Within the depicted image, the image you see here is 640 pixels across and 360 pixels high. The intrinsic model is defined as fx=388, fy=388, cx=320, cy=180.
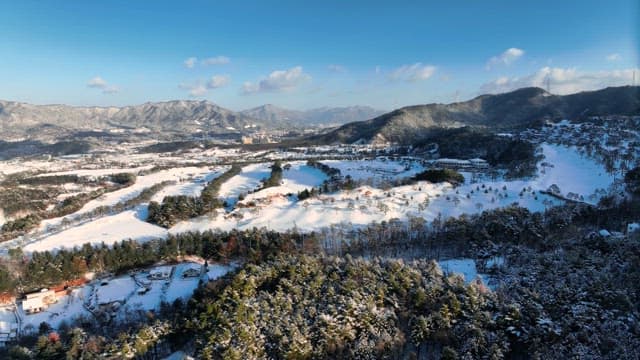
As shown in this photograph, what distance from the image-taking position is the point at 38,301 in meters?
29.2

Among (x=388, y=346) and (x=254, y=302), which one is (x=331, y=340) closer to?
(x=388, y=346)

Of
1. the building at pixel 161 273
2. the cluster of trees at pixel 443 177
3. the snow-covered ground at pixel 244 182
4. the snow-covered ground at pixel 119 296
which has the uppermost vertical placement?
the cluster of trees at pixel 443 177

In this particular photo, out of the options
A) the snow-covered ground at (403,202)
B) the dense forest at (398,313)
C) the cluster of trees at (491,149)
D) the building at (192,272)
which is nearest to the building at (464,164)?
the cluster of trees at (491,149)

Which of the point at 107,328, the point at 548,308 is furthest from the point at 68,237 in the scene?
the point at 548,308

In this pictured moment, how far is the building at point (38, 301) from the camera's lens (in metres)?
28.8

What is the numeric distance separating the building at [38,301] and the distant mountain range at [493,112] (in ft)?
405

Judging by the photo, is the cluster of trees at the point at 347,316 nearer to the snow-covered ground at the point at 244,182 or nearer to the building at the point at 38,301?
the building at the point at 38,301

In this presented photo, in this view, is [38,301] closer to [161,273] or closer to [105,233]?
[161,273]

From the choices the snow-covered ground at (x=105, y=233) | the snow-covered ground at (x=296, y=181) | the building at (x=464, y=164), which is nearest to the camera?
the snow-covered ground at (x=105, y=233)

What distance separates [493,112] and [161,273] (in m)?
183

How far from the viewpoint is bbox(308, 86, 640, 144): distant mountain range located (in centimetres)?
12638

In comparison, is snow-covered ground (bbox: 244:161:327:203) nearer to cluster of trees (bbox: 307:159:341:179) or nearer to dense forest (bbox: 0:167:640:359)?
cluster of trees (bbox: 307:159:341:179)

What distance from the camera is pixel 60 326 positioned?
26297mm

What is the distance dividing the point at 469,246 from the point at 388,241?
707 centimetres
